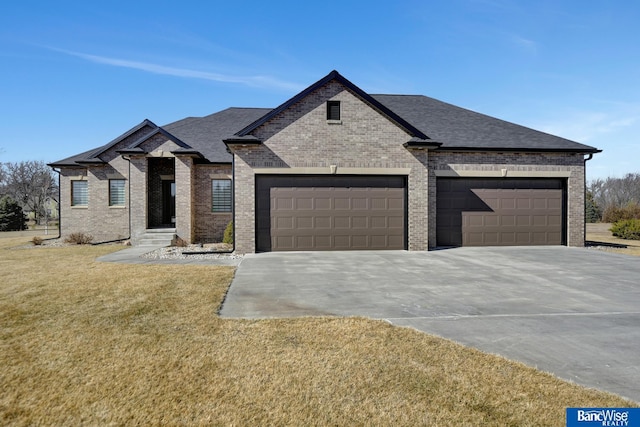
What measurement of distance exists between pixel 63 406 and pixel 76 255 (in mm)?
12151

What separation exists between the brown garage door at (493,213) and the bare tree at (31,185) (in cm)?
5997

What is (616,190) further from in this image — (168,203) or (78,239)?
(78,239)

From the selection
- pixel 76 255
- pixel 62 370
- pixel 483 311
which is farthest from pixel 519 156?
pixel 76 255

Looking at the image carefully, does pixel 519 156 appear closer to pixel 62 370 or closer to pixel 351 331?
pixel 351 331

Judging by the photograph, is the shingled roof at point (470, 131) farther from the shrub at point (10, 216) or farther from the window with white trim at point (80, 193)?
the shrub at point (10, 216)

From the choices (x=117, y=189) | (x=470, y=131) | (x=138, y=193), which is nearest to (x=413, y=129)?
(x=470, y=131)

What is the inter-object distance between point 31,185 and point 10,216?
2459cm

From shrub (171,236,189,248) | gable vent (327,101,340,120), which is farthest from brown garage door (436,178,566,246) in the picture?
shrub (171,236,189,248)

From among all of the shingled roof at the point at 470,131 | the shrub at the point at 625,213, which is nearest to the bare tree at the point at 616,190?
the shrub at the point at 625,213

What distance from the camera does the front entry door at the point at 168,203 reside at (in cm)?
1847

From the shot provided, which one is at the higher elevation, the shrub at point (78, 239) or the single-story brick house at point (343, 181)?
the single-story brick house at point (343, 181)

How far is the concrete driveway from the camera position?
13.7 ft

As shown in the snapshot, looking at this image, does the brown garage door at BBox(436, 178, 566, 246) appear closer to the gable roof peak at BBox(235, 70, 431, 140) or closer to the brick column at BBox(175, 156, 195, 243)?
the gable roof peak at BBox(235, 70, 431, 140)

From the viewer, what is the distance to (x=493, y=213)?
47.6ft
